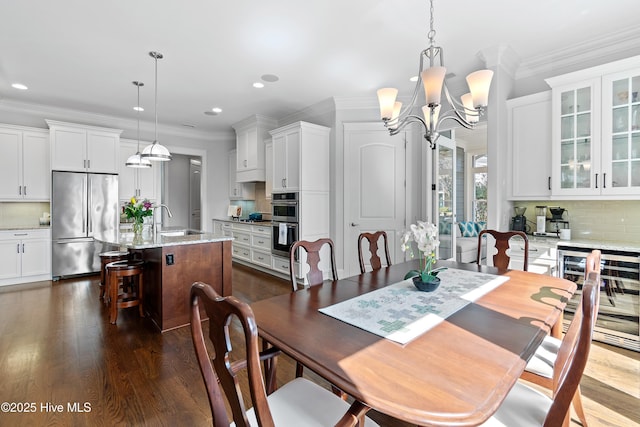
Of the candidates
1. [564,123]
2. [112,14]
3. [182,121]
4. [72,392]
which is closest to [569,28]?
[564,123]

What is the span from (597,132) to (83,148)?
22.1 ft

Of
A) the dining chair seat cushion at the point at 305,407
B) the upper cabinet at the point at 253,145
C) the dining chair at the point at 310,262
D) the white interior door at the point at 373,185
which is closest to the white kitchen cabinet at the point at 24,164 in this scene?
the upper cabinet at the point at 253,145

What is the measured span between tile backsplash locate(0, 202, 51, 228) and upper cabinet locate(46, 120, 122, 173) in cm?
91

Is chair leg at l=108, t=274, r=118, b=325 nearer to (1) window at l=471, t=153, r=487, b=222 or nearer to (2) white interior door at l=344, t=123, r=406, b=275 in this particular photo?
(2) white interior door at l=344, t=123, r=406, b=275

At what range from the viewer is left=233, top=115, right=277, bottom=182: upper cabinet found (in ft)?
18.5

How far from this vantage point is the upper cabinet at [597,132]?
8.69ft

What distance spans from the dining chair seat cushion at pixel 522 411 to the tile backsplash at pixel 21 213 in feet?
21.1

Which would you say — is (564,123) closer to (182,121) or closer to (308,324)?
(308,324)

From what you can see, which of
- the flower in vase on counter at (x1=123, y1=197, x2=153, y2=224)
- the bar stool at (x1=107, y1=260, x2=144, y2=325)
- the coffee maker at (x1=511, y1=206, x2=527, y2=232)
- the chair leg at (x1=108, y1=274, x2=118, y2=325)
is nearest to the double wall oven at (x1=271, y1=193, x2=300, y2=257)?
the flower in vase on counter at (x1=123, y1=197, x2=153, y2=224)

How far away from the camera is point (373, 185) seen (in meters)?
4.54

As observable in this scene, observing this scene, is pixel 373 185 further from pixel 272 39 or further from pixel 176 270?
pixel 176 270

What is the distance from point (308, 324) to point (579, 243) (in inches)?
112

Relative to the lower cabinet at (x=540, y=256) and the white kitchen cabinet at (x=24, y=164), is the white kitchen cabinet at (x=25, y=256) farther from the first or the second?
the lower cabinet at (x=540, y=256)

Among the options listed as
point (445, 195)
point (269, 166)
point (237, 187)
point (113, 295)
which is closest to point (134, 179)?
point (237, 187)
